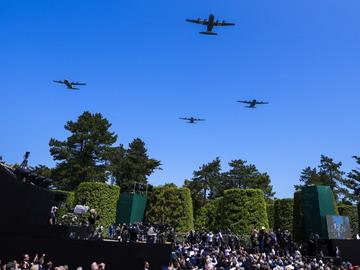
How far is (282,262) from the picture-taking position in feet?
64.2

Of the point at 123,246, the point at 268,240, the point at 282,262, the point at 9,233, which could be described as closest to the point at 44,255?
the point at 9,233

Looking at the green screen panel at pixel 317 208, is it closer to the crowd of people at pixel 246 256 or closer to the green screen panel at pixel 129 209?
the crowd of people at pixel 246 256

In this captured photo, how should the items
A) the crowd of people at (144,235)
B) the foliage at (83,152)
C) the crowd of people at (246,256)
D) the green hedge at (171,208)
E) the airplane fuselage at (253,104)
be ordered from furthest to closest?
the foliage at (83,152)
the green hedge at (171,208)
the airplane fuselage at (253,104)
the crowd of people at (144,235)
the crowd of people at (246,256)

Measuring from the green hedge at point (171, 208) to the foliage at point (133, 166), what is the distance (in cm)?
2542

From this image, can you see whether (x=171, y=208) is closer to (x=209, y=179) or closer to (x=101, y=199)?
(x=101, y=199)

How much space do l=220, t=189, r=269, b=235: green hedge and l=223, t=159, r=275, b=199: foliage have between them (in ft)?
124

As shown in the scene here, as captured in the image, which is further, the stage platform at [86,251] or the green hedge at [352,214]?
the green hedge at [352,214]

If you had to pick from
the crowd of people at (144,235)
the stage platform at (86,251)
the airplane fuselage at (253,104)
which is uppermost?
the airplane fuselage at (253,104)

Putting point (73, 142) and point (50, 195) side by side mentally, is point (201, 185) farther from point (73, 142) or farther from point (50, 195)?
point (50, 195)

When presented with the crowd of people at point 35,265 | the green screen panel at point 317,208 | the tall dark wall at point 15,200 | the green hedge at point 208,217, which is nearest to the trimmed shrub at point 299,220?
the green screen panel at point 317,208

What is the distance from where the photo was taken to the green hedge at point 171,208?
39.1 meters

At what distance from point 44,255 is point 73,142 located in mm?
43432

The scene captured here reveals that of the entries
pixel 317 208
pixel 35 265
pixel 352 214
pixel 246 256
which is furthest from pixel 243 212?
pixel 35 265

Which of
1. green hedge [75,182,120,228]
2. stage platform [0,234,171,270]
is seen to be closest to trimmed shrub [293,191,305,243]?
stage platform [0,234,171,270]
